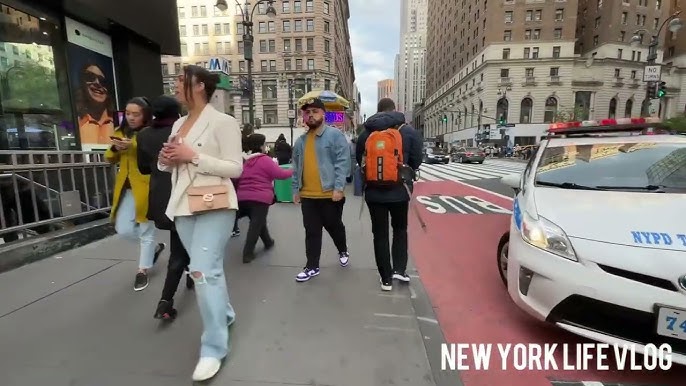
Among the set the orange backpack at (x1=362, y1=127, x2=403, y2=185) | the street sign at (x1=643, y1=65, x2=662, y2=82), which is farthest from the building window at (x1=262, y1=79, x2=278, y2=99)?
the orange backpack at (x1=362, y1=127, x2=403, y2=185)

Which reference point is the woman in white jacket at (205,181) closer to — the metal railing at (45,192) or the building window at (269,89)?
the metal railing at (45,192)

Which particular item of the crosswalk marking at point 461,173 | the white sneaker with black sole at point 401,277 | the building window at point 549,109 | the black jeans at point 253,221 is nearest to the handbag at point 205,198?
the white sneaker with black sole at point 401,277

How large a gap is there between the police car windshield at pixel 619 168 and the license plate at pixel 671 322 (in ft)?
4.02

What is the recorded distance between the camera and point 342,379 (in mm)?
2283

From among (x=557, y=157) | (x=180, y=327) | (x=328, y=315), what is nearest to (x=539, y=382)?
(x=328, y=315)

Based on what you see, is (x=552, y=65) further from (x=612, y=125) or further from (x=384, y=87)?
(x=384, y=87)

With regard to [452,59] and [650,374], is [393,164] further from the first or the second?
[452,59]

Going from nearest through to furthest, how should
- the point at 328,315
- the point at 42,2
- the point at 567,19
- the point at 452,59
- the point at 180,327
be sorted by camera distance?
the point at 180,327 → the point at 328,315 → the point at 42,2 → the point at 567,19 → the point at 452,59

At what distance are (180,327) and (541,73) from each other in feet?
224

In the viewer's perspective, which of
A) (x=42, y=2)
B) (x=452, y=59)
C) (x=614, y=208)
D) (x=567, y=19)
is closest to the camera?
(x=614, y=208)

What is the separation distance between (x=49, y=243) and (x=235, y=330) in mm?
3220

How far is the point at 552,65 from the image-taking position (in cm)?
5781

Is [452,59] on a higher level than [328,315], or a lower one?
higher

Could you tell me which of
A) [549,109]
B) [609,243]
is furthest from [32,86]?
[549,109]
